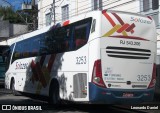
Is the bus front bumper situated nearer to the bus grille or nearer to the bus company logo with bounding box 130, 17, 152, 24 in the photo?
the bus grille

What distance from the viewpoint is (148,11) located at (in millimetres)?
20672

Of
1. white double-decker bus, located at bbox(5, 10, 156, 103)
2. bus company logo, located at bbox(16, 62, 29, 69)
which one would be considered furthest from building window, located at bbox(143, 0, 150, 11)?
white double-decker bus, located at bbox(5, 10, 156, 103)

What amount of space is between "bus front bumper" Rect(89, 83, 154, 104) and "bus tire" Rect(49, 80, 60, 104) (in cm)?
299

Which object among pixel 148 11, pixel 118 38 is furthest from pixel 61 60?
pixel 148 11

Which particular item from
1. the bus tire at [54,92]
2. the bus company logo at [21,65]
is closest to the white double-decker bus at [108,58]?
the bus tire at [54,92]

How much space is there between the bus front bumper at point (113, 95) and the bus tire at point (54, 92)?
299 cm

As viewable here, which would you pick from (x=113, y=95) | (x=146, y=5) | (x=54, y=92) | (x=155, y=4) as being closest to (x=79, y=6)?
(x=146, y=5)

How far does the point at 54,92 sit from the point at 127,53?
4011mm

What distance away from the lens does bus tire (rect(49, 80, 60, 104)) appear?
49.6 feet

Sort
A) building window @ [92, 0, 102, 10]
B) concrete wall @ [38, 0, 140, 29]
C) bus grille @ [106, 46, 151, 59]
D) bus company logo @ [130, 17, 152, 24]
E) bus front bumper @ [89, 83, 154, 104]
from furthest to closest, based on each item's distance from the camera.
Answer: building window @ [92, 0, 102, 10]
concrete wall @ [38, 0, 140, 29]
bus company logo @ [130, 17, 152, 24]
bus grille @ [106, 46, 151, 59]
bus front bumper @ [89, 83, 154, 104]

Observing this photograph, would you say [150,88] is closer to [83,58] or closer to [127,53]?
[127,53]

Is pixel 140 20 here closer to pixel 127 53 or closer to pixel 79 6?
pixel 127 53

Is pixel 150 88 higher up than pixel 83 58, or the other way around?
pixel 83 58

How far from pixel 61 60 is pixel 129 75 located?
10.5 ft
